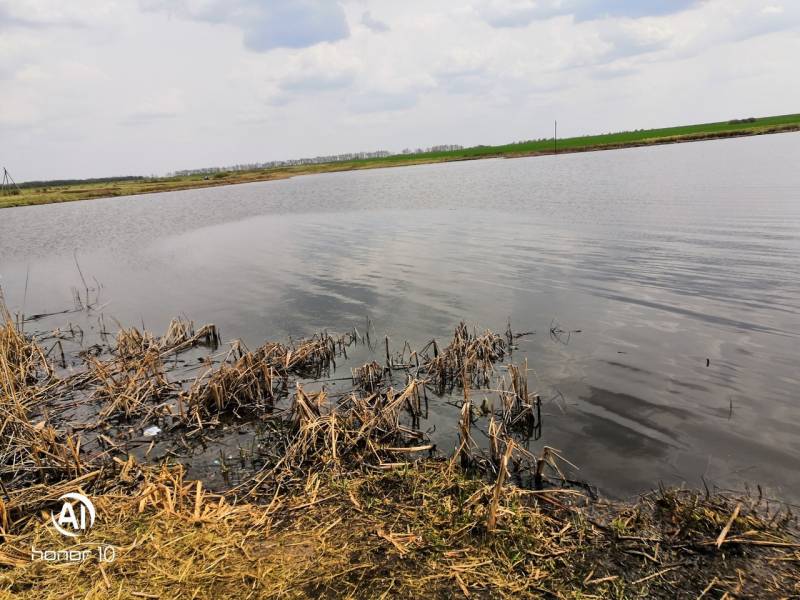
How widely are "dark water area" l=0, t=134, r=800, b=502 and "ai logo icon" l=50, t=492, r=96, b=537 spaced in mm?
5593

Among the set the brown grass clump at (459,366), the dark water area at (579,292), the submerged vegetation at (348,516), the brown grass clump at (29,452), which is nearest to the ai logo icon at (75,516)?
the submerged vegetation at (348,516)

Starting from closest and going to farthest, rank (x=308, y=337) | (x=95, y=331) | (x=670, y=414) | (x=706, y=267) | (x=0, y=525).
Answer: (x=0, y=525) < (x=670, y=414) < (x=308, y=337) < (x=95, y=331) < (x=706, y=267)

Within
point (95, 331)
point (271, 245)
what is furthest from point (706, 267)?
point (271, 245)

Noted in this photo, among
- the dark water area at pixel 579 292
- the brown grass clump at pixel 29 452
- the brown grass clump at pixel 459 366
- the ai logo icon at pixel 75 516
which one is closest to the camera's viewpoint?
the ai logo icon at pixel 75 516

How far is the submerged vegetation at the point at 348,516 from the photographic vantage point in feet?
16.3

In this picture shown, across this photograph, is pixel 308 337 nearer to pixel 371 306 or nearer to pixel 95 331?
pixel 371 306

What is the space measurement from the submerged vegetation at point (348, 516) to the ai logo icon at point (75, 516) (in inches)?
4.9

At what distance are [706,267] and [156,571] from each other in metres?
19.5

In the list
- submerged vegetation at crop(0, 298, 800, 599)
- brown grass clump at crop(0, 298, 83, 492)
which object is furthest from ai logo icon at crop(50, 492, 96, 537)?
brown grass clump at crop(0, 298, 83, 492)

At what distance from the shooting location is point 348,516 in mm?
6055

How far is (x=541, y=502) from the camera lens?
254 inches

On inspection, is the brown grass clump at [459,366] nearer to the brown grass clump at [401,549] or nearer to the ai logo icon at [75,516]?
the brown grass clump at [401,549]

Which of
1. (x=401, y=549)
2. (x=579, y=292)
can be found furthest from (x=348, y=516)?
(x=579, y=292)

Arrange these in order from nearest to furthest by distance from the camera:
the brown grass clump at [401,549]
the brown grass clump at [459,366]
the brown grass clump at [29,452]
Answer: the brown grass clump at [401,549], the brown grass clump at [29,452], the brown grass clump at [459,366]
